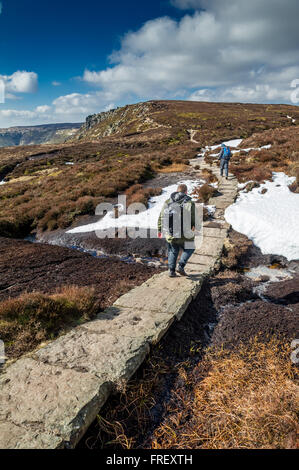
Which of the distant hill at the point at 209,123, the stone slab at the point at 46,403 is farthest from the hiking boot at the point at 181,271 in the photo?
the distant hill at the point at 209,123

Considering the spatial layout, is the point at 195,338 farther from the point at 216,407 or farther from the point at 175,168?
the point at 175,168

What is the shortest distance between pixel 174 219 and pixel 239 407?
3.87m

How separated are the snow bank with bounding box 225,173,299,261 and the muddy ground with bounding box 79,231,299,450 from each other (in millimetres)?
1017

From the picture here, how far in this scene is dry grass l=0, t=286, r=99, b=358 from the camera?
3.92 m

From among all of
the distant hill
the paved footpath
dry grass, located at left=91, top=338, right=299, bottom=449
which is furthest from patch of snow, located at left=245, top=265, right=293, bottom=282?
the distant hill

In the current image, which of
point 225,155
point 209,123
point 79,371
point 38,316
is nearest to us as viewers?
point 79,371

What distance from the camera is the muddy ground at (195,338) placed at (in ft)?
9.50

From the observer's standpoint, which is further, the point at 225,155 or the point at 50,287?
the point at 225,155

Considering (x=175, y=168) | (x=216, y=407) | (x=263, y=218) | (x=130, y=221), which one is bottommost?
(x=216, y=407)

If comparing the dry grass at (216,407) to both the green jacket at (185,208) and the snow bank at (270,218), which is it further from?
the snow bank at (270,218)

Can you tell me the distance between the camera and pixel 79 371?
3336 millimetres

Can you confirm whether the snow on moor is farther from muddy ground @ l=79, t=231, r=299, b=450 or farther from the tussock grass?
the tussock grass

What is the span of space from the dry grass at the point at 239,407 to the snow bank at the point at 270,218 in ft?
17.3

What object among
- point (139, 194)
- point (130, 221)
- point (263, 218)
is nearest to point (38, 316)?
point (130, 221)
